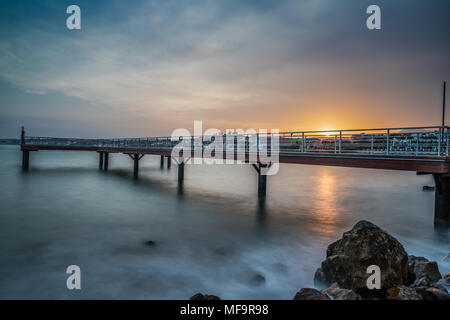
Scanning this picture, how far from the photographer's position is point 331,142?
15.2 metres

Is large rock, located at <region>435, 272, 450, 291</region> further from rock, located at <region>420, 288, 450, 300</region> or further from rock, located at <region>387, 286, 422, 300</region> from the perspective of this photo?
rock, located at <region>387, 286, 422, 300</region>

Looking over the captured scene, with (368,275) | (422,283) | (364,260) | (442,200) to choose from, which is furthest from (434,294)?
(442,200)

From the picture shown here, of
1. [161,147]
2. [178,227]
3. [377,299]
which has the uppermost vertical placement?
[161,147]

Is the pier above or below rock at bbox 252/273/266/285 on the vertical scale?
above

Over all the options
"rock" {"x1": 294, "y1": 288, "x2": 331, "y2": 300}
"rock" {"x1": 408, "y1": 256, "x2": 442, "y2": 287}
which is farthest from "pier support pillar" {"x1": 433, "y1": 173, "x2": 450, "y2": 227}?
"rock" {"x1": 294, "y1": 288, "x2": 331, "y2": 300}

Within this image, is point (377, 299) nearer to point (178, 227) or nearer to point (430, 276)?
point (430, 276)

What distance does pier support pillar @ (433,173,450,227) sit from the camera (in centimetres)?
981

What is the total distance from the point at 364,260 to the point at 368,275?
31 centimetres

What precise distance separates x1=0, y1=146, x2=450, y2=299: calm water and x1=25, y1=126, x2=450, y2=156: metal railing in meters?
3.59

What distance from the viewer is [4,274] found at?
7348 millimetres

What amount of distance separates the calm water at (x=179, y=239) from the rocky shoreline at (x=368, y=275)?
1.42 metres

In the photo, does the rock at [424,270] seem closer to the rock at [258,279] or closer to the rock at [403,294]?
the rock at [403,294]
